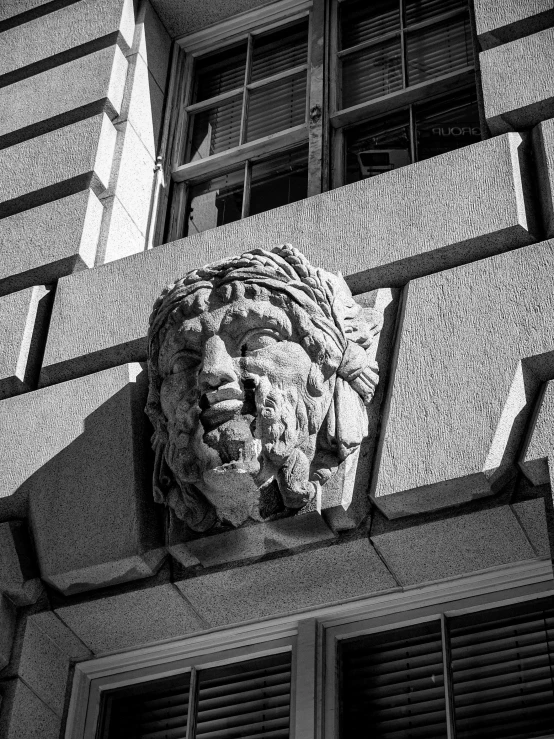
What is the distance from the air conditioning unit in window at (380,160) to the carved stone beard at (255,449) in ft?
8.04

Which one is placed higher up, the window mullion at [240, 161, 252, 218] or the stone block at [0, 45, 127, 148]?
the stone block at [0, 45, 127, 148]

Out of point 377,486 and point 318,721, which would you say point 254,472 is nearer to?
point 377,486

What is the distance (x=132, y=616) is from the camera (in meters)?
5.57

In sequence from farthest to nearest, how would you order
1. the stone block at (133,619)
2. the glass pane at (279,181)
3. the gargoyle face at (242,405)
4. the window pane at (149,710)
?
the glass pane at (279,181), the stone block at (133,619), the window pane at (149,710), the gargoyle face at (242,405)

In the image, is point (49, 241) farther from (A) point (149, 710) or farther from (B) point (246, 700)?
(B) point (246, 700)

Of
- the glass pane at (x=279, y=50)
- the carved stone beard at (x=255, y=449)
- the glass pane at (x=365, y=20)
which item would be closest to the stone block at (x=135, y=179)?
the glass pane at (x=279, y=50)

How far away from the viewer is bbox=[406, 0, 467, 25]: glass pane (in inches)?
310

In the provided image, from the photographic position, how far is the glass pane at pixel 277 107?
25.9 feet

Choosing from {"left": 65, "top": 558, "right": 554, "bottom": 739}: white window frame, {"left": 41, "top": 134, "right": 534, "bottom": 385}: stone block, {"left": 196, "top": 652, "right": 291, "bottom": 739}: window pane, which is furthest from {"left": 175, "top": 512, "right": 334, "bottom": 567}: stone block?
{"left": 41, "top": 134, "right": 534, "bottom": 385}: stone block

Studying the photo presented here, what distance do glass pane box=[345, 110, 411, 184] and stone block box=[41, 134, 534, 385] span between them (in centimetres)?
100

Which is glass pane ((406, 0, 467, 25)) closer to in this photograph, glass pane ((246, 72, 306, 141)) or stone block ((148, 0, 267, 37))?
glass pane ((246, 72, 306, 141))

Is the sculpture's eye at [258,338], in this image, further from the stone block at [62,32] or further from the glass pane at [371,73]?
the stone block at [62,32]

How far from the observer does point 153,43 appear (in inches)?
328

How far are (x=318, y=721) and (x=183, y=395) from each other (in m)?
1.51
